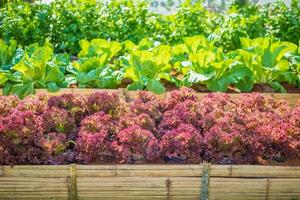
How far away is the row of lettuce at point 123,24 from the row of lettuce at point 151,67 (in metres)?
0.71

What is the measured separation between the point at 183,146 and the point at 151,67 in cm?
146

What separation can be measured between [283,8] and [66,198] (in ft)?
12.9

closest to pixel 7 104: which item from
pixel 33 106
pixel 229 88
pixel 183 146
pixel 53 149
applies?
pixel 33 106

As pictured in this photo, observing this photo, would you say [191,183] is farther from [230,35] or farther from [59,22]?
[59,22]

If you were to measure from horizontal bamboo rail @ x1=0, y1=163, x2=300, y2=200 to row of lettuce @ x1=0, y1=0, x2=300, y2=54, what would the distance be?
2642 mm

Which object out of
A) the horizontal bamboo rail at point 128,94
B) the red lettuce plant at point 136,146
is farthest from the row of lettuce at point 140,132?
the horizontal bamboo rail at point 128,94

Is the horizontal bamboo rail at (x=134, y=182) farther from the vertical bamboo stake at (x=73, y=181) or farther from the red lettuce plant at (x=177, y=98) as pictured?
the red lettuce plant at (x=177, y=98)

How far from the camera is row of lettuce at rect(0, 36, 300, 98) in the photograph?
4766 mm


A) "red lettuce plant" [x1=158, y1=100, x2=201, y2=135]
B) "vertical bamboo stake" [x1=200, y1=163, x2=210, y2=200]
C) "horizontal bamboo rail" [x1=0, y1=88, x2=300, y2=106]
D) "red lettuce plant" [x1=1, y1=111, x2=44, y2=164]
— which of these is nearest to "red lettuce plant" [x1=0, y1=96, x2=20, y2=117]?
"red lettuce plant" [x1=1, y1=111, x2=44, y2=164]

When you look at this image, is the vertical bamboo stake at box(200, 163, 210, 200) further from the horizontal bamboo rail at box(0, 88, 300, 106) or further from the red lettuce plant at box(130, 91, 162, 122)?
the horizontal bamboo rail at box(0, 88, 300, 106)

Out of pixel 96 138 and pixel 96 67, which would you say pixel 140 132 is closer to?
pixel 96 138

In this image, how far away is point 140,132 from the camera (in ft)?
11.8

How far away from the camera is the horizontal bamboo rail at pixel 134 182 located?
3416mm

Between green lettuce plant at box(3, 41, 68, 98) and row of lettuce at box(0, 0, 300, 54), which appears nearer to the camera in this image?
green lettuce plant at box(3, 41, 68, 98)
